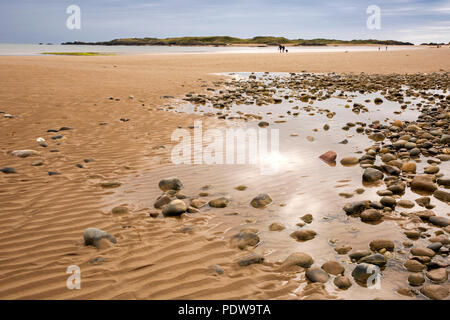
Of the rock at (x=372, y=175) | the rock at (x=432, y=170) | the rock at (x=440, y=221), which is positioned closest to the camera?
the rock at (x=440, y=221)

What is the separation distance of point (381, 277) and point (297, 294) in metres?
0.85

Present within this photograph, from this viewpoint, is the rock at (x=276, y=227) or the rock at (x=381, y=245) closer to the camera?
the rock at (x=381, y=245)

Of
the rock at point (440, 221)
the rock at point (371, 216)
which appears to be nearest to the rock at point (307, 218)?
the rock at point (371, 216)

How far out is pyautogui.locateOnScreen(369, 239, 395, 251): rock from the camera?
3.48 metres

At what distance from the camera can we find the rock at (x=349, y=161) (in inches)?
243

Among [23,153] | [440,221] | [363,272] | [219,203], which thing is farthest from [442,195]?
[23,153]

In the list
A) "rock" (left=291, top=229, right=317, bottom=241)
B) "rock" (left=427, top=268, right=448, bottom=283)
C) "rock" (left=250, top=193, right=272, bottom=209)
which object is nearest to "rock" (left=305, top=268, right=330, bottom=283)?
A: "rock" (left=291, top=229, right=317, bottom=241)

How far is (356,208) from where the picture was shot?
4.30 meters

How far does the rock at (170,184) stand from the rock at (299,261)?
2379 mm

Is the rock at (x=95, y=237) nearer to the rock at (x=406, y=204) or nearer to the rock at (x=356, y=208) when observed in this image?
the rock at (x=356, y=208)

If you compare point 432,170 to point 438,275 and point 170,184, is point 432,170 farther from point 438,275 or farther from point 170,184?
point 170,184

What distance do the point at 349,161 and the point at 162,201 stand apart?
12.2ft

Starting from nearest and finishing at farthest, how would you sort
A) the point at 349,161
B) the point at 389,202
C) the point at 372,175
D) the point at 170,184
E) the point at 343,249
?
the point at 343,249 → the point at 389,202 → the point at 170,184 → the point at 372,175 → the point at 349,161
